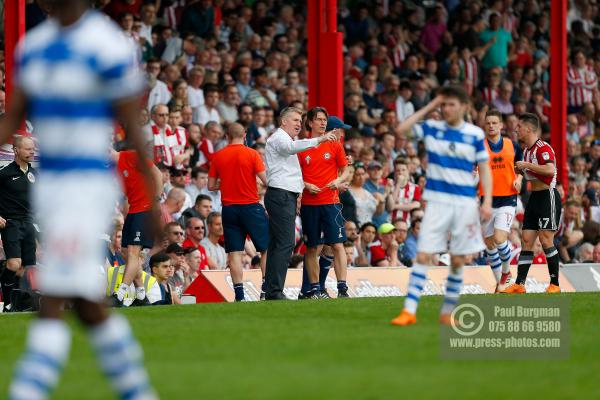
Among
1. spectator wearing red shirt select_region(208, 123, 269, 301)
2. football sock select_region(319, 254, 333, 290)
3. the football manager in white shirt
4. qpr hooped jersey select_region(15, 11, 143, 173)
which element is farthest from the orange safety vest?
qpr hooped jersey select_region(15, 11, 143, 173)

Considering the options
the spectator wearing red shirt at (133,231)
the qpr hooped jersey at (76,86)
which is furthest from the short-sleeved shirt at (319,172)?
the qpr hooped jersey at (76,86)

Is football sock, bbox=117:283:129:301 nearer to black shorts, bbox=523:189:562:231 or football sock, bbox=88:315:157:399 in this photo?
black shorts, bbox=523:189:562:231

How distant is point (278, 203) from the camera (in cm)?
1507

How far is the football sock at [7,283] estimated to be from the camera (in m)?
15.0

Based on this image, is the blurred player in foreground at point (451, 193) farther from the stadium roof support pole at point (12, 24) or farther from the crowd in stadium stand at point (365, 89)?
the stadium roof support pole at point (12, 24)

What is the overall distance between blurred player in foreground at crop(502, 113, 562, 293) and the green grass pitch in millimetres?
3236

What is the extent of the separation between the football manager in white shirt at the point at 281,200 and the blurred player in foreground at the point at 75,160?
8.39 meters

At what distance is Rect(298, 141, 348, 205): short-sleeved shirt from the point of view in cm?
1548

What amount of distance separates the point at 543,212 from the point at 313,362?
299 inches

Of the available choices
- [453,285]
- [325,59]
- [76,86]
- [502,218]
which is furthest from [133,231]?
[76,86]

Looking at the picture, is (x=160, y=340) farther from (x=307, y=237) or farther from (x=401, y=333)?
(x=307, y=237)

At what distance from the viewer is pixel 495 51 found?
87.3 ft

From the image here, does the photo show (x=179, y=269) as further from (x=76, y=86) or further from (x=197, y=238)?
(x=76, y=86)

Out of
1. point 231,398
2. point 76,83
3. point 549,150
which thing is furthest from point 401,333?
point 549,150
